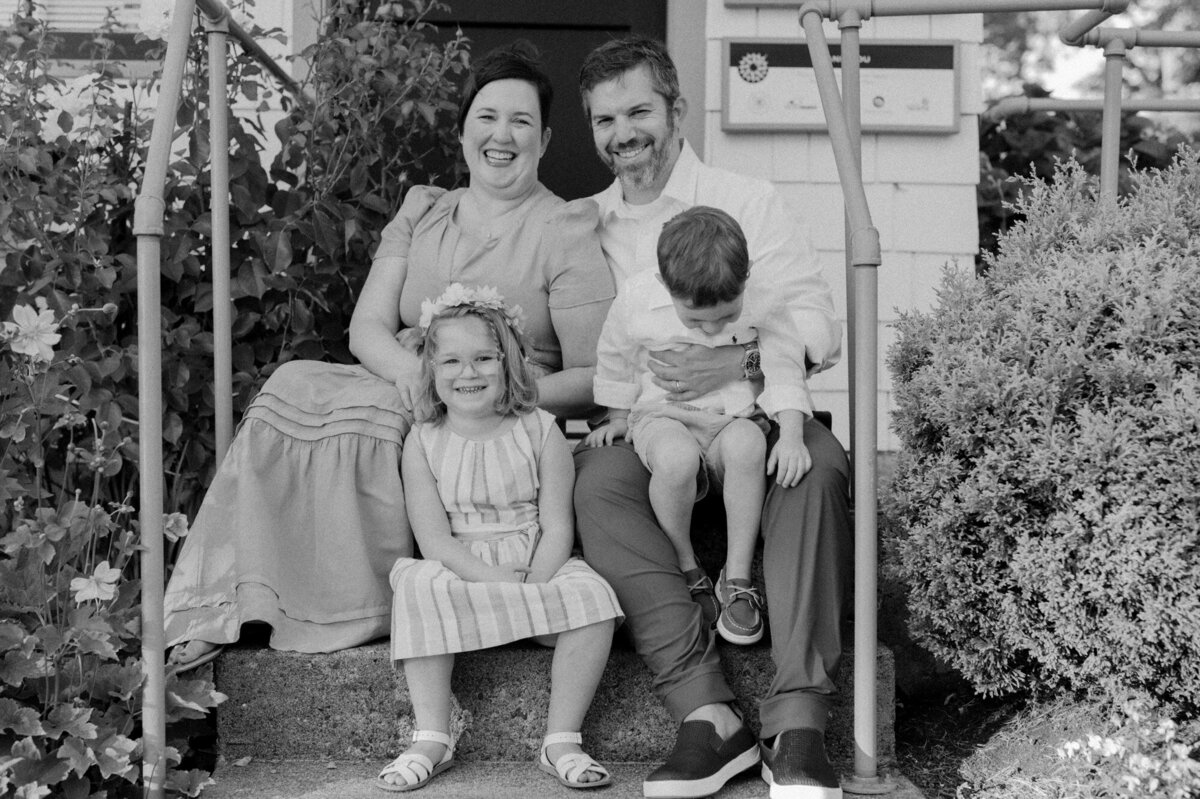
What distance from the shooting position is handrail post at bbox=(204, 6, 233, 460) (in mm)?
2693

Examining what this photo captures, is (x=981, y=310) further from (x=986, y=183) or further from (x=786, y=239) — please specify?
(x=986, y=183)

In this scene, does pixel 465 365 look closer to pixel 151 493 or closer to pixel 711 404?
pixel 711 404

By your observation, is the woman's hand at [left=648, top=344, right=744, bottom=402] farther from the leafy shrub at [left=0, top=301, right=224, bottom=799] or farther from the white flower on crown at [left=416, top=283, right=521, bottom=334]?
the leafy shrub at [left=0, top=301, right=224, bottom=799]

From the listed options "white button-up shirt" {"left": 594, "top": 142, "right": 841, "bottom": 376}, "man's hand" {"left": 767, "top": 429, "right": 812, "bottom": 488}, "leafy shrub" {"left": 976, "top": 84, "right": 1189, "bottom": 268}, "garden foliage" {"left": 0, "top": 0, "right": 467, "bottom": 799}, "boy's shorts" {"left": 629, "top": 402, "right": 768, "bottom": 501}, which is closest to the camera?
"garden foliage" {"left": 0, "top": 0, "right": 467, "bottom": 799}

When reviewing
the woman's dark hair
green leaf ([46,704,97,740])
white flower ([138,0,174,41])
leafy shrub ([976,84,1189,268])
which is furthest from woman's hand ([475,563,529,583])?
leafy shrub ([976,84,1189,268])

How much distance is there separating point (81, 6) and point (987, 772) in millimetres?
3623

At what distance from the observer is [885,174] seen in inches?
153

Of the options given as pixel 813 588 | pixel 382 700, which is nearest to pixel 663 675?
pixel 813 588

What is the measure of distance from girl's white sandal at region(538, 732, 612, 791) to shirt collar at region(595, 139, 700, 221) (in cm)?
136

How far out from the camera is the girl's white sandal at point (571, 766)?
2.21m

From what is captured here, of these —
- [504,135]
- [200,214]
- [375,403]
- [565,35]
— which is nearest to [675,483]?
[375,403]

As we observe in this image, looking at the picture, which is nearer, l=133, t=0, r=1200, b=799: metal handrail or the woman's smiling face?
l=133, t=0, r=1200, b=799: metal handrail

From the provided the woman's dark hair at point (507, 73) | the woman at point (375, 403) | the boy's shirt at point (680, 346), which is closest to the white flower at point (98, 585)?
the woman at point (375, 403)

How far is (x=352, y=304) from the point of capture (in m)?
3.37
